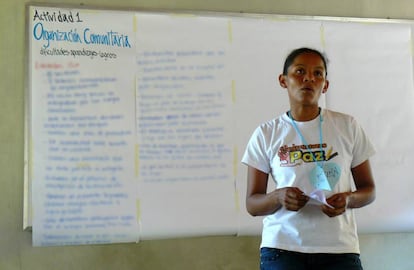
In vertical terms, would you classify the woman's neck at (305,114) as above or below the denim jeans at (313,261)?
above

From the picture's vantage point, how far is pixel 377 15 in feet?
7.68

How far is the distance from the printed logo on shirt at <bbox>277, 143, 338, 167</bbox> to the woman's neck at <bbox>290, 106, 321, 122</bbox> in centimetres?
12

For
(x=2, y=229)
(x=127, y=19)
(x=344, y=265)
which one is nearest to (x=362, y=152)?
(x=344, y=265)

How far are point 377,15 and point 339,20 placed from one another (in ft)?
0.74

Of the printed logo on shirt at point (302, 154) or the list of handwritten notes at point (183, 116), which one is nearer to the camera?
the printed logo on shirt at point (302, 154)

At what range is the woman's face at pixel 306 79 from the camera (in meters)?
1.69

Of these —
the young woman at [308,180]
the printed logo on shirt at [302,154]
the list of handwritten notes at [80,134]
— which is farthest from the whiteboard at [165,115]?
the printed logo on shirt at [302,154]

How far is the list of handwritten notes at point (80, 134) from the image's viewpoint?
1982mm

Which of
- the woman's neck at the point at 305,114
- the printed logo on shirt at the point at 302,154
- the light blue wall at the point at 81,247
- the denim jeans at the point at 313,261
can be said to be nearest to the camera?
the denim jeans at the point at 313,261

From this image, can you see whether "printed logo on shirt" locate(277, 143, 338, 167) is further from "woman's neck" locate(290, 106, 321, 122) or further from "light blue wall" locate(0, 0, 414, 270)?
"light blue wall" locate(0, 0, 414, 270)

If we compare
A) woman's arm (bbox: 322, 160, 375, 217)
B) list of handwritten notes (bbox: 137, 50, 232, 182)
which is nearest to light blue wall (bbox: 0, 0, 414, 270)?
list of handwritten notes (bbox: 137, 50, 232, 182)

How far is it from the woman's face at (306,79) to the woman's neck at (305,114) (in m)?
0.02

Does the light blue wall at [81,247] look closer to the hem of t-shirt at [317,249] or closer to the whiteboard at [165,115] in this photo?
the whiteboard at [165,115]

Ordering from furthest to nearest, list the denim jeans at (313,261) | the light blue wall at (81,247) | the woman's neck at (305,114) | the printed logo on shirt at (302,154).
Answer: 1. the light blue wall at (81,247)
2. the woman's neck at (305,114)
3. the printed logo on shirt at (302,154)
4. the denim jeans at (313,261)
